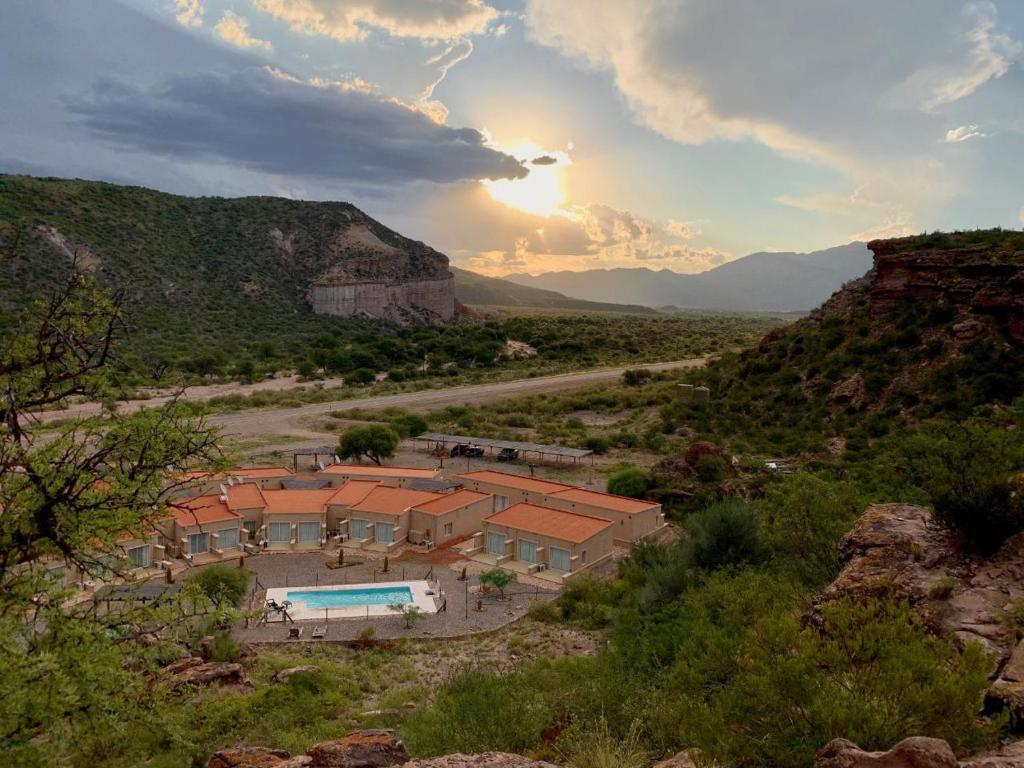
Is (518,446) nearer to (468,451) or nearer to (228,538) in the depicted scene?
(468,451)

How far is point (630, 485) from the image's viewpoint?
98.5ft

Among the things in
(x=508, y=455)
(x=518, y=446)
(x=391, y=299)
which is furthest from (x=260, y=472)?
(x=391, y=299)

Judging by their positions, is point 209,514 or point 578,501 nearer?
point 209,514

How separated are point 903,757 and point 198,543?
81.0 ft

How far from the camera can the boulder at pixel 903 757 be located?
15.4 ft

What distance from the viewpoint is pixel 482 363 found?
267 ft

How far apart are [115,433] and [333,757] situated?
4007 millimetres

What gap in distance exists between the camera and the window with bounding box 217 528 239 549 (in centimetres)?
2505

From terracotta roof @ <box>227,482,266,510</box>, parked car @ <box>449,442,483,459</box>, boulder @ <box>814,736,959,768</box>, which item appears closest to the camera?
boulder @ <box>814,736,959,768</box>

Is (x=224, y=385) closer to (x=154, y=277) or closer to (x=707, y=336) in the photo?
(x=154, y=277)

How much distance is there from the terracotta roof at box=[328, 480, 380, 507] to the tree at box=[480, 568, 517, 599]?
7879 millimetres

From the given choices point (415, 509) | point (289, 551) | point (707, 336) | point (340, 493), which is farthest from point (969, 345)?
point (707, 336)

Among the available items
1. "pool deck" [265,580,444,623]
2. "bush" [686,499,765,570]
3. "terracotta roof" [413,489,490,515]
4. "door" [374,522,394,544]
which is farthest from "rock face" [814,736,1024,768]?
"door" [374,522,394,544]

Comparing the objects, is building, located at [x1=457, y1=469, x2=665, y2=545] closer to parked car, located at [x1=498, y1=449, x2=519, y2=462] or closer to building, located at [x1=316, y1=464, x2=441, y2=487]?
building, located at [x1=316, y1=464, x2=441, y2=487]
